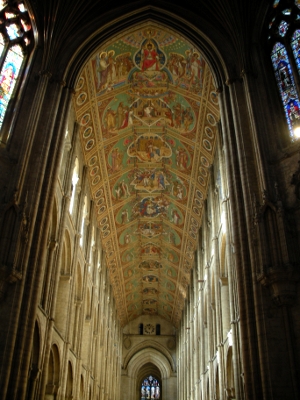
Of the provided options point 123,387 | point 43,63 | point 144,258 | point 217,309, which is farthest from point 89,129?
point 123,387

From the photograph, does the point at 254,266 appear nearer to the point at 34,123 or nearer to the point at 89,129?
the point at 34,123

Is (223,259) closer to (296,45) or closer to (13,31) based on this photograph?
(296,45)

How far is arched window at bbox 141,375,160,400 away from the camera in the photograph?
45.5 metres

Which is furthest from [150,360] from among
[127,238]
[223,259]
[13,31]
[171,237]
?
[13,31]

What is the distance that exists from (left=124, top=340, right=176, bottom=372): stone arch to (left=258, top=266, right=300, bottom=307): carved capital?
3549 cm

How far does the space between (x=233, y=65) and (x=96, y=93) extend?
21.2ft

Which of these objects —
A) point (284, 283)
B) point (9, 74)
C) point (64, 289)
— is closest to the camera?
point (284, 283)

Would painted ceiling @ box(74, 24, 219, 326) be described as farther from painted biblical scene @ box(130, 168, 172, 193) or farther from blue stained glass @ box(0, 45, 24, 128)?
blue stained glass @ box(0, 45, 24, 128)

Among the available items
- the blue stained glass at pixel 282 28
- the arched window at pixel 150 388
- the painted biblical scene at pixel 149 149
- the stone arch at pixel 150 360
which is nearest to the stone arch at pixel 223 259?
the painted biblical scene at pixel 149 149

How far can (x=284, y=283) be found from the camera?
9.53 metres

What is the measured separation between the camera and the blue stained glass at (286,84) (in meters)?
12.1

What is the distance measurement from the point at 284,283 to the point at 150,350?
35955 millimetres

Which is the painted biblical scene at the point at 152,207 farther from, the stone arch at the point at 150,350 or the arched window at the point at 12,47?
the stone arch at the point at 150,350

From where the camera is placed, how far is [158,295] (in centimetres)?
3922
